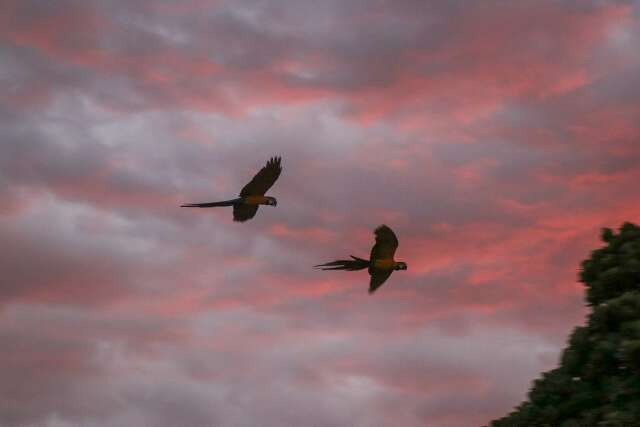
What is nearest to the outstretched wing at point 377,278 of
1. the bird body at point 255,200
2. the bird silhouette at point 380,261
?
the bird silhouette at point 380,261

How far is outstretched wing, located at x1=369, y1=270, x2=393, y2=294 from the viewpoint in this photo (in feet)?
101

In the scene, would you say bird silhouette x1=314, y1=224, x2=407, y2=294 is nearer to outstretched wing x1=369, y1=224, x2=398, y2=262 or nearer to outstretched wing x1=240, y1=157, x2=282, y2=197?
outstretched wing x1=369, y1=224, x2=398, y2=262

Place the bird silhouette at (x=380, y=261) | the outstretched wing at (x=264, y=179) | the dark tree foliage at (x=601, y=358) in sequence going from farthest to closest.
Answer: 1. the outstretched wing at (x=264, y=179)
2. the bird silhouette at (x=380, y=261)
3. the dark tree foliage at (x=601, y=358)

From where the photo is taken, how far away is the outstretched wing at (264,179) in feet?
123

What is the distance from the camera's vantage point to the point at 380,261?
3069 cm

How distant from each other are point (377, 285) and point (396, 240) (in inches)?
60.7

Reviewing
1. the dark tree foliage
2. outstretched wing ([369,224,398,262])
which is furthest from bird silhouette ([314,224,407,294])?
the dark tree foliage

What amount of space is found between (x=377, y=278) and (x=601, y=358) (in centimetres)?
917

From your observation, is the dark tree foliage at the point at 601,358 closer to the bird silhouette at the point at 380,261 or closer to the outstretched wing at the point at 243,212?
the bird silhouette at the point at 380,261

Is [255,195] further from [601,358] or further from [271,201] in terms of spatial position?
[601,358]

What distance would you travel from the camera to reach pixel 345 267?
30.0m

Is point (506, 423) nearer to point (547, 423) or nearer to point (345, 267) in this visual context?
point (547, 423)

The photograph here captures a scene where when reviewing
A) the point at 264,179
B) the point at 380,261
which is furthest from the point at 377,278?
the point at 264,179

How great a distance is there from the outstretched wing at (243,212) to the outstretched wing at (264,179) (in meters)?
0.46
